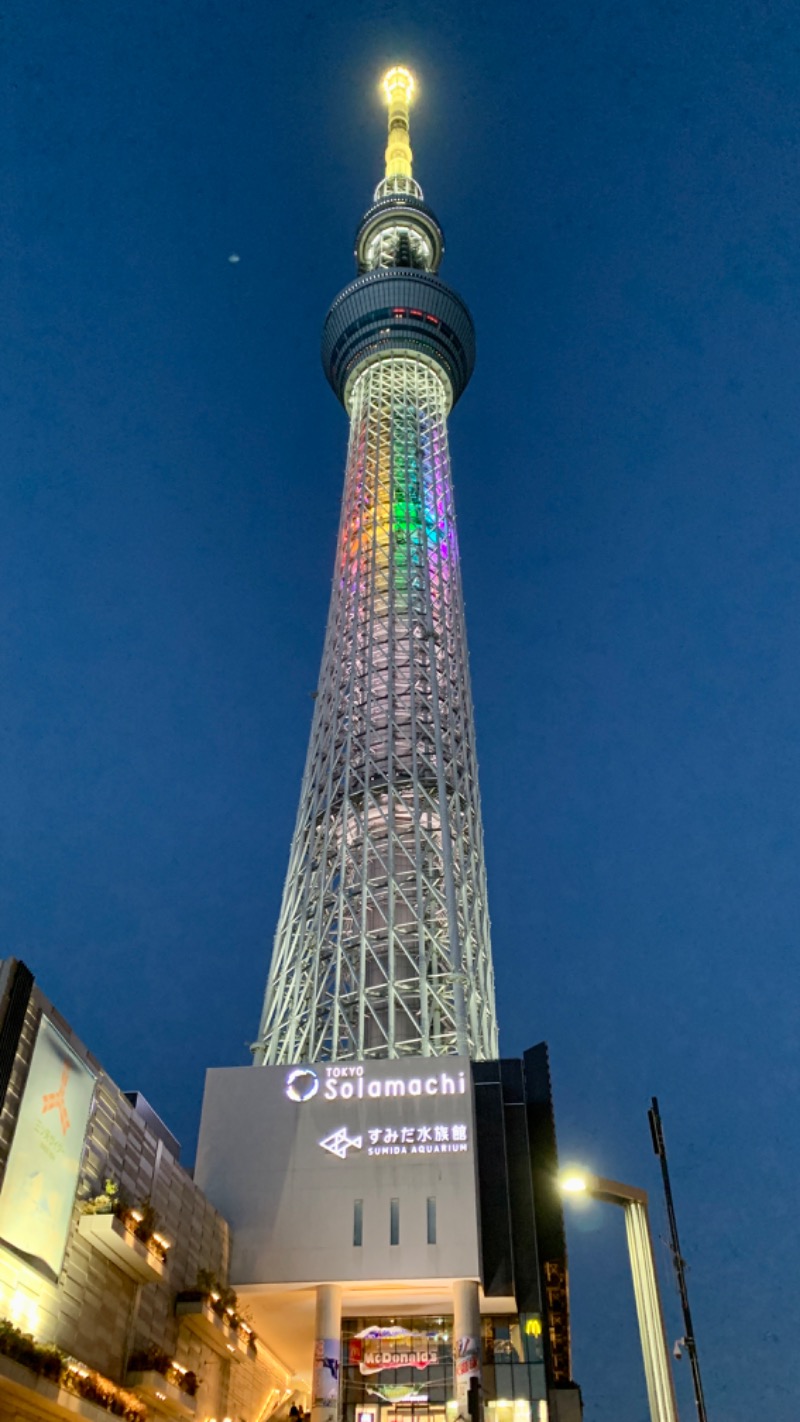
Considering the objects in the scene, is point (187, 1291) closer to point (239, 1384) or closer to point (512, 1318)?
point (239, 1384)

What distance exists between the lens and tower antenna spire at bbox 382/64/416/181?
10575 centimetres

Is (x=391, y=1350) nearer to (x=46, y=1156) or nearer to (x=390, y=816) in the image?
(x=46, y=1156)

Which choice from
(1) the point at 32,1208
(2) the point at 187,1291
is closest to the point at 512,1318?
(2) the point at 187,1291

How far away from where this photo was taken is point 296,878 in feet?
197

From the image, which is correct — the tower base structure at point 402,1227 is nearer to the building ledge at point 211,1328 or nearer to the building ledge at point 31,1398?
the building ledge at point 211,1328

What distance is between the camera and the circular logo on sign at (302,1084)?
41562 mm

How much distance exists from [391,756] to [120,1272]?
3460 centimetres

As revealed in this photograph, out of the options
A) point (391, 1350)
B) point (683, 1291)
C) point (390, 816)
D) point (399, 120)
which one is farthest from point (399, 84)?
point (683, 1291)

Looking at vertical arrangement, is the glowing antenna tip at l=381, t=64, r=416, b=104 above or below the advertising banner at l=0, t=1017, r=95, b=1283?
above

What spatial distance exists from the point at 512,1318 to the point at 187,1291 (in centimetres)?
1115

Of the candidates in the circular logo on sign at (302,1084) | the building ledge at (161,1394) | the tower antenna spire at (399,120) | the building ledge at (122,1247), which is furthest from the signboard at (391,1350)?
the tower antenna spire at (399,120)

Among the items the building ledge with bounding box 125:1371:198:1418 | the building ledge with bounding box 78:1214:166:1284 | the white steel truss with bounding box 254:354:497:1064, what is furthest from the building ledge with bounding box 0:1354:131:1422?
the white steel truss with bounding box 254:354:497:1064

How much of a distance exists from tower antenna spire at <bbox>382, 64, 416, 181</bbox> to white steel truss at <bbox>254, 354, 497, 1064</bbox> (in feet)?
129

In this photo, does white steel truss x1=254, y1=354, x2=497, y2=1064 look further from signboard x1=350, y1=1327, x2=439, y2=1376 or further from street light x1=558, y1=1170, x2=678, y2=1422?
street light x1=558, y1=1170, x2=678, y2=1422
